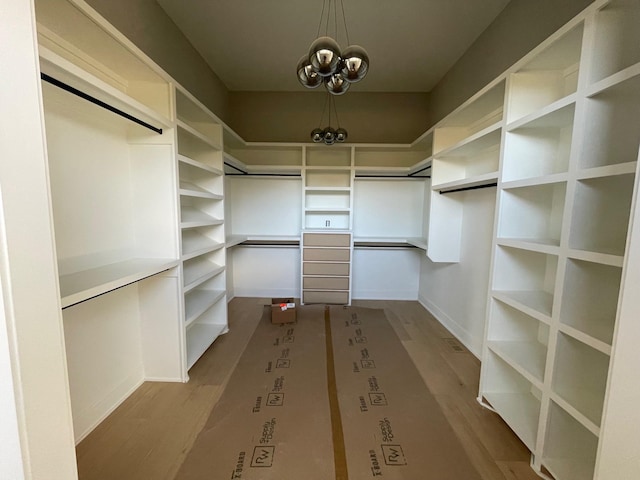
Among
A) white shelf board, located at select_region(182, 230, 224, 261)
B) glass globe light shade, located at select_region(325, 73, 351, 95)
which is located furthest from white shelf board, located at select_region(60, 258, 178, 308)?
glass globe light shade, located at select_region(325, 73, 351, 95)

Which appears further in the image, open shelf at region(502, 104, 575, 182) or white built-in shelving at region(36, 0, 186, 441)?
open shelf at region(502, 104, 575, 182)

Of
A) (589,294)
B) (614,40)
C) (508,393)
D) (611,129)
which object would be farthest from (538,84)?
(508,393)

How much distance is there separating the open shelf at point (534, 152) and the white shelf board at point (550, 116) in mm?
52

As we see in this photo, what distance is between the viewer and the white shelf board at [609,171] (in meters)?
0.94

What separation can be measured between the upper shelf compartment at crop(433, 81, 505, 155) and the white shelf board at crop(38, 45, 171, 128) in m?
2.08

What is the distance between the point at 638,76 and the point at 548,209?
0.81 m

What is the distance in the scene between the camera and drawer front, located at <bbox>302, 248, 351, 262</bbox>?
3527mm

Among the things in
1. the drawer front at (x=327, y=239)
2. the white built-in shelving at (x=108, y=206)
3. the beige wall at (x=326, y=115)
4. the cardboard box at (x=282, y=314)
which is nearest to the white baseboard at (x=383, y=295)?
the drawer front at (x=327, y=239)

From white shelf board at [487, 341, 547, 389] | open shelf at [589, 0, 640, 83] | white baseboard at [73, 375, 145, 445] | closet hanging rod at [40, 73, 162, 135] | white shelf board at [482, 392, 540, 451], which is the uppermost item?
open shelf at [589, 0, 640, 83]

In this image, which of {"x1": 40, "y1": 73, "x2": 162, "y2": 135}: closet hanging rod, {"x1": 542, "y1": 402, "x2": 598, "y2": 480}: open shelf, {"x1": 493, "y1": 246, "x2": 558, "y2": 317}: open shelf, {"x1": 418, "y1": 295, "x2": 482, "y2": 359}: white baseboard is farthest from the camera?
{"x1": 418, "y1": 295, "x2": 482, "y2": 359}: white baseboard

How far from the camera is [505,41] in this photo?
2109mm

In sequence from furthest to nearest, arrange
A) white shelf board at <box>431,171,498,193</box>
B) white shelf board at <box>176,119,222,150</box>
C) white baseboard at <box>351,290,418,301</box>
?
white baseboard at <box>351,290,418,301</box> → white shelf board at <box>176,119,222,150</box> → white shelf board at <box>431,171,498,193</box>

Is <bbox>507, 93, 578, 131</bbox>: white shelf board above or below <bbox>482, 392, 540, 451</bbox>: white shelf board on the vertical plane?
above

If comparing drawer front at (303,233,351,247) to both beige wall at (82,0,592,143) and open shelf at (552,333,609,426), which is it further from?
open shelf at (552,333,609,426)
